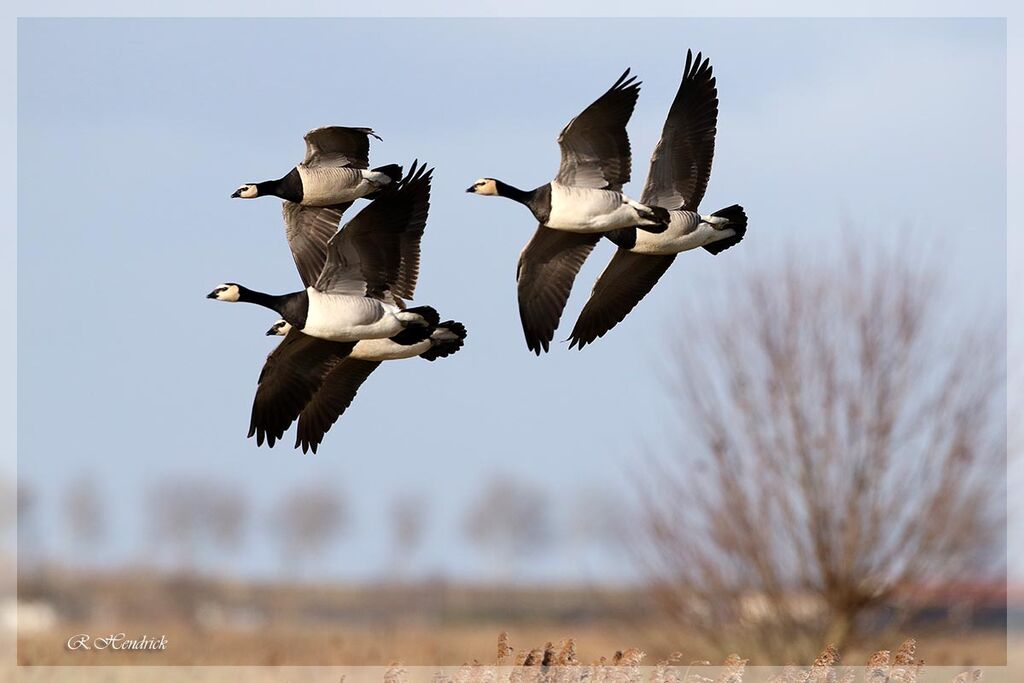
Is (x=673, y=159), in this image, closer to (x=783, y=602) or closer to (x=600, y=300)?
(x=600, y=300)

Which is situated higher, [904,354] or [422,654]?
[904,354]

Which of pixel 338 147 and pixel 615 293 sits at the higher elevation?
pixel 338 147

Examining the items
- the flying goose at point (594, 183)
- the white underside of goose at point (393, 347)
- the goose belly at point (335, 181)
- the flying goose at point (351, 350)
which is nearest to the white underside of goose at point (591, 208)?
the flying goose at point (594, 183)

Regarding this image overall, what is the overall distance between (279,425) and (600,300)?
119 inches

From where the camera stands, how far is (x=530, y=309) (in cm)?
1260

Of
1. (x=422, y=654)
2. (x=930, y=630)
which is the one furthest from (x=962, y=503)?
(x=422, y=654)

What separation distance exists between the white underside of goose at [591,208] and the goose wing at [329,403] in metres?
1.99

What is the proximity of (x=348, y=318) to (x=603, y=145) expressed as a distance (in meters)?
2.29

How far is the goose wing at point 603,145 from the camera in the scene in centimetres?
1146

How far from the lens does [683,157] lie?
1233 centimetres
